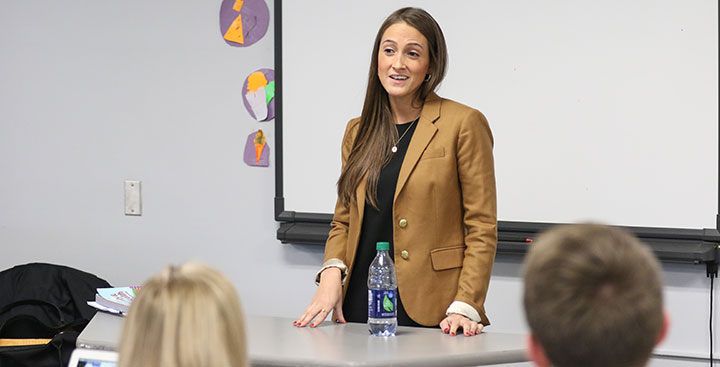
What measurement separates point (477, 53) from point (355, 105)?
1.64ft

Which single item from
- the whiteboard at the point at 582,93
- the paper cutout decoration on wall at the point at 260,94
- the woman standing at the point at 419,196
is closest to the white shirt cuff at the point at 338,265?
the woman standing at the point at 419,196

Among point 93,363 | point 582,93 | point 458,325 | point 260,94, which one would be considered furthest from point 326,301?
point 260,94

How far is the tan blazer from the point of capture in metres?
1.93

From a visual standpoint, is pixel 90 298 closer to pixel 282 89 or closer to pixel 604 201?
pixel 282 89

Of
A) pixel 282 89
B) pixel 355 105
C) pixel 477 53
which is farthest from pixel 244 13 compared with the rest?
pixel 477 53

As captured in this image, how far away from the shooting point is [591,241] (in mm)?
919

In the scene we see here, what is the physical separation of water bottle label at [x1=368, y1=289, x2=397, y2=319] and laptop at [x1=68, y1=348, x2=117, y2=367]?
59 centimetres

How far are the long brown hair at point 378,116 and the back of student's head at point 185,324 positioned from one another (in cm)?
107

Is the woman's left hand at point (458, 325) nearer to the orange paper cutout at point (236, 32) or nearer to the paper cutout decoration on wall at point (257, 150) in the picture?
the paper cutout decoration on wall at point (257, 150)

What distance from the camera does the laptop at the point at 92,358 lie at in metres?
1.49

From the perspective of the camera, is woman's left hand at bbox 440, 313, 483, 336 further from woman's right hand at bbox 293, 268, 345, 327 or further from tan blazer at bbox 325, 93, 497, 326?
woman's right hand at bbox 293, 268, 345, 327

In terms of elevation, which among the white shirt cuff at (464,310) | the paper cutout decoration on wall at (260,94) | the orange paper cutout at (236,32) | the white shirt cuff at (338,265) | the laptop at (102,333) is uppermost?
the orange paper cutout at (236,32)

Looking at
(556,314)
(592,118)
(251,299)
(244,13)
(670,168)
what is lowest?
(251,299)

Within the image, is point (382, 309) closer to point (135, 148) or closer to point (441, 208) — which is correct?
point (441, 208)
